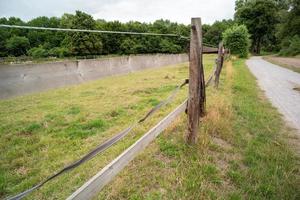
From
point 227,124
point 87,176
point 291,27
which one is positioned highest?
point 291,27

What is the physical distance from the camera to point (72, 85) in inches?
418

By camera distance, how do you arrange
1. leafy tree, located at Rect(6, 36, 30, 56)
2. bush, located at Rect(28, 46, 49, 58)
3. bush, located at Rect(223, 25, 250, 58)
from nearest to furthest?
bush, located at Rect(223, 25, 250, 58)
leafy tree, located at Rect(6, 36, 30, 56)
bush, located at Rect(28, 46, 49, 58)

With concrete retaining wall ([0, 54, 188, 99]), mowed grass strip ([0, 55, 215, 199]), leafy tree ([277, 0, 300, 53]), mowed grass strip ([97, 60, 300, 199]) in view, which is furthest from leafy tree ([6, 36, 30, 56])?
leafy tree ([277, 0, 300, 53])

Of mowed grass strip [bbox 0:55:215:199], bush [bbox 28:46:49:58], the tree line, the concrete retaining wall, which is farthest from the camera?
bush [bbox 28:46:49:58]

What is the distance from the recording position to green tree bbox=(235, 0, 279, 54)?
48.8m

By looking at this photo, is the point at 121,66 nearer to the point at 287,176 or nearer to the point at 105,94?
the point at 105,94

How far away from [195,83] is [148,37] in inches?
2071

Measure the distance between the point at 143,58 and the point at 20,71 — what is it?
1168 centimetres

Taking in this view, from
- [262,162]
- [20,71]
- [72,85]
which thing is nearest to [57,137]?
[262,162]

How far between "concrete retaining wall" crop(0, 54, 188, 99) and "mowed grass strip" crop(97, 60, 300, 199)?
7.40 m

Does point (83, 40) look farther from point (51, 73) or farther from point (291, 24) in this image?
point (291, 24)

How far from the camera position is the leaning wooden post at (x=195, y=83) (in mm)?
2605

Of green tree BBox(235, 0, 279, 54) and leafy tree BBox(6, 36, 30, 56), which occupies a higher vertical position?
green tree BBox(235, 0, 279, 54)

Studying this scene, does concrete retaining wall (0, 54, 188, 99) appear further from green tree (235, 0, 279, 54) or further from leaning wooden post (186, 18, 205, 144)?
green tree (235, 0, 279, 54)
